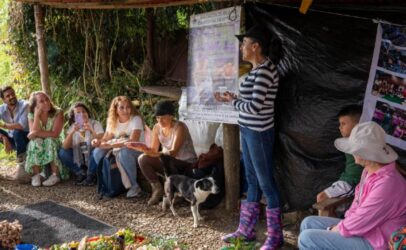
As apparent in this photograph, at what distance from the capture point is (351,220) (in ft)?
9.07

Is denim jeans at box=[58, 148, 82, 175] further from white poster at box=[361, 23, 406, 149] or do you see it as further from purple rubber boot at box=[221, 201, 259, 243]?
white poster at box=[361, 23, 406, 149]

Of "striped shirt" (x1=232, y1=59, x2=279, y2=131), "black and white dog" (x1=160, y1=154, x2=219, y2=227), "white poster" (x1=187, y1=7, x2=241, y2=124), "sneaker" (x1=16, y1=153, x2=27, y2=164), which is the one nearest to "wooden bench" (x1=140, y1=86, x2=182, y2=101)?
"sneaker" (x1=16, y1=153, x2=27, y2=164)

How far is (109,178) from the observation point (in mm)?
5453

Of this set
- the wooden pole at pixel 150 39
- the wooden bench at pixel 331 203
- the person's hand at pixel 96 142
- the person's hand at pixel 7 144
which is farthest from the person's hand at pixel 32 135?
the wooden bench at pixel 331 203

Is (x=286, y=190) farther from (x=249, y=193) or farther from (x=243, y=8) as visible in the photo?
(x=243, y=8)

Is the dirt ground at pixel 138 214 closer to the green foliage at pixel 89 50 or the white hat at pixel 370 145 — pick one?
the white hat at pixel 370 145

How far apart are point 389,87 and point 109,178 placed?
134 inches

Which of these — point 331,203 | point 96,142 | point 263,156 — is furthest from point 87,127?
point 331,203

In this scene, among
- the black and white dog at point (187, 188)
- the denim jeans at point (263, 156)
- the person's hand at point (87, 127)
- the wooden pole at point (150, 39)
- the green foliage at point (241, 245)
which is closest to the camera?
the denim jeans at point (263, 156)

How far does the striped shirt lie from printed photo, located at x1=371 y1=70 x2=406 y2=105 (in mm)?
785

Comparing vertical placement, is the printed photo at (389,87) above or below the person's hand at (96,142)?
above

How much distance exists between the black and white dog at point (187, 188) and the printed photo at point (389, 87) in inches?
71.1

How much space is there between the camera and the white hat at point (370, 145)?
2.71 m

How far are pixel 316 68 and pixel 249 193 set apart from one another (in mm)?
1253
